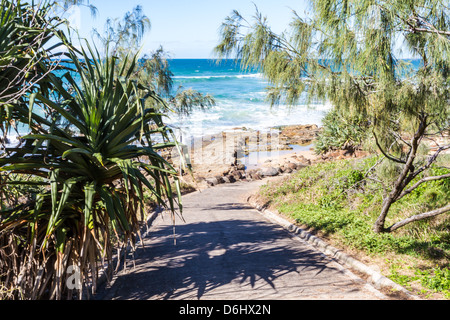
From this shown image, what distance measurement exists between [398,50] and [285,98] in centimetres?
185

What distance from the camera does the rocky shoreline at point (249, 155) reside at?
798 inches

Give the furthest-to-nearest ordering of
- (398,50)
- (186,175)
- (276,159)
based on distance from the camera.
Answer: (276,159) → (186,175) → (398,50)

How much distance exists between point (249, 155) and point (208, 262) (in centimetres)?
2079

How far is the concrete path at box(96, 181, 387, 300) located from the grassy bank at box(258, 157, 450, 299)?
0.64 meters

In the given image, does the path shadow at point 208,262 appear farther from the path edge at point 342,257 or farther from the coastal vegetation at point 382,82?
the coastal vegetation at point 382,82

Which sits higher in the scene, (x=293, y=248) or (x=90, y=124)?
(x=90, y=124)

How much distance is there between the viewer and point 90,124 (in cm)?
468

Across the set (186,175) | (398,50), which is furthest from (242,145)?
(398,50)

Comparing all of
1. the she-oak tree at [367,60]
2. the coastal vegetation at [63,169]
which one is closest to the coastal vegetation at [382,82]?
the she-oak tree at [367,60]

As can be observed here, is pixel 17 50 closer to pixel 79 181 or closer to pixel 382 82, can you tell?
pixel 79 181

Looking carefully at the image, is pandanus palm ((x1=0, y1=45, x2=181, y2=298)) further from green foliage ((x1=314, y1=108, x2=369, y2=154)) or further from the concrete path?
green foliage ((x1=314, y1=108, x2=369, y2=154))

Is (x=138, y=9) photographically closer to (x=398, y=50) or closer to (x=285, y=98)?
(x=285, y=98)

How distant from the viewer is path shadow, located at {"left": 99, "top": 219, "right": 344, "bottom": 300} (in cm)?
571

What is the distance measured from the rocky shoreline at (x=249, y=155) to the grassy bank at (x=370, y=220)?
494 cm
